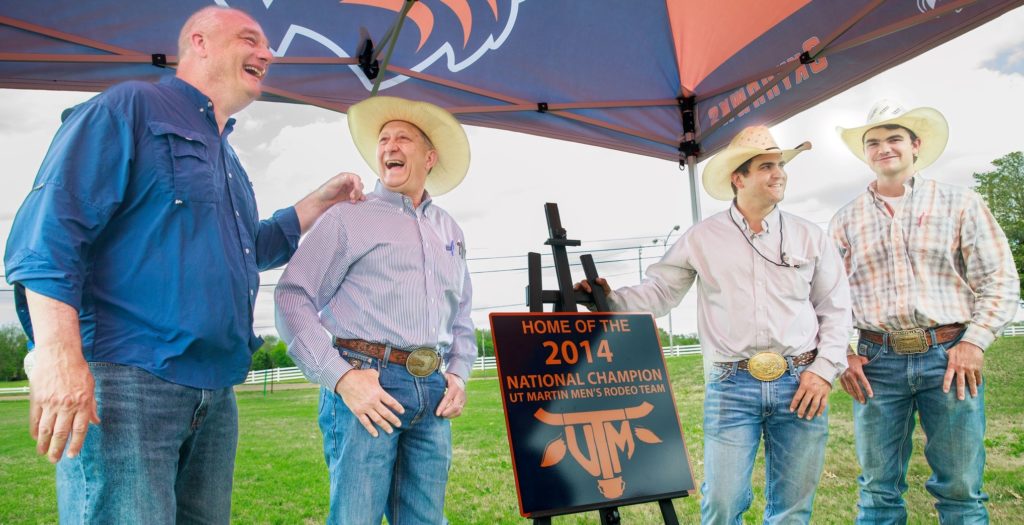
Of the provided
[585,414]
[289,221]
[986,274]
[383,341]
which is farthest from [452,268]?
[986,274]

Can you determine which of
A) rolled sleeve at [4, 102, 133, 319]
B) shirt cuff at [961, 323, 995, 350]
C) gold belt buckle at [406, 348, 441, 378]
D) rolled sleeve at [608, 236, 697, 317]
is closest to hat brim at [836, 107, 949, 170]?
shirt cuff at [961, 323, 995, 350]

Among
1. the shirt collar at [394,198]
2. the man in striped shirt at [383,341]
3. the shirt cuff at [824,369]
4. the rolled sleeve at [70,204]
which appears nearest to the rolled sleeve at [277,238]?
the man in striped shirt at [383,341]

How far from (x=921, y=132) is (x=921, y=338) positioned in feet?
3.43

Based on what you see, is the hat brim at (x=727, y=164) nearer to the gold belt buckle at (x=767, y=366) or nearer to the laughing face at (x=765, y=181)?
the laughing face at (x=765, y=181)

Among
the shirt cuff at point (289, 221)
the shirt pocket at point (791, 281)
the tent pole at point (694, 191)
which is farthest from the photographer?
the tent pole at point (694, 191)

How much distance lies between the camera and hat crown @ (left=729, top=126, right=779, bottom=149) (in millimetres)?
2514

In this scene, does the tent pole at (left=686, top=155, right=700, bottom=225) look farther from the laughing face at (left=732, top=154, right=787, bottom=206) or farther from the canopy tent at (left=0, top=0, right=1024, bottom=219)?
the laughing face at (left=732, top=154, right=787, bottom=206)

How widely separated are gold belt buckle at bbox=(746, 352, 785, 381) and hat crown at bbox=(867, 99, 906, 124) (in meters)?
1.29

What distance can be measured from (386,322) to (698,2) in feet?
8.41

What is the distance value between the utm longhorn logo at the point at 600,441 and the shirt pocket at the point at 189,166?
4.10 feet

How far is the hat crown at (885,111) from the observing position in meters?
2.79

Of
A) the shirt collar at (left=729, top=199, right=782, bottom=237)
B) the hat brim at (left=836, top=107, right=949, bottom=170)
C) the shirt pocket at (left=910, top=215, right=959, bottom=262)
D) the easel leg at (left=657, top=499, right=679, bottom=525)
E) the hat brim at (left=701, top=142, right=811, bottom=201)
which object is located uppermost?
the hat brim at (left=836, top=107, right=949, bottom=170)

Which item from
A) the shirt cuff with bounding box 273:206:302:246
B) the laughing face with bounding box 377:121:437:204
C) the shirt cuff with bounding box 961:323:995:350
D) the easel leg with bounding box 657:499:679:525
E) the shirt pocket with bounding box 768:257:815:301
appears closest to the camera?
the shirt cuff with bounding box 273:206:302:246

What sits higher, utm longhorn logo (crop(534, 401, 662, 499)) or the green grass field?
utm longhorn logo (crop(534, 401, 662, 499))
